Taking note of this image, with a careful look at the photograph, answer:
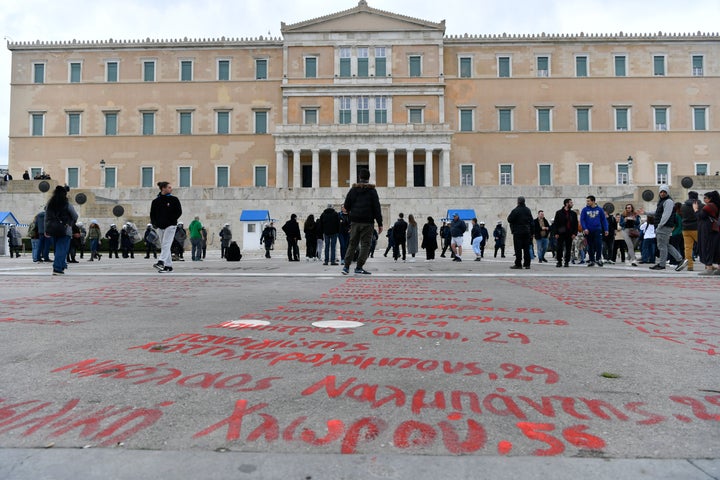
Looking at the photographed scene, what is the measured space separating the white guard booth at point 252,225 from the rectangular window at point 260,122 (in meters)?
17.4

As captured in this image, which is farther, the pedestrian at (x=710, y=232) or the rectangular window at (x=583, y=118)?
the rectangular window at (x=583, y=118)

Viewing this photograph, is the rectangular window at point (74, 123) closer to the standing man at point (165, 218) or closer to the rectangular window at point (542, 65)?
the rectangular window at point (542, 65)

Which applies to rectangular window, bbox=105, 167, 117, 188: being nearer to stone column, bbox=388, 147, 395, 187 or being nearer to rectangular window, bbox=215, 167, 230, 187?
rectangular window, bbox=215, 167, 230, 187

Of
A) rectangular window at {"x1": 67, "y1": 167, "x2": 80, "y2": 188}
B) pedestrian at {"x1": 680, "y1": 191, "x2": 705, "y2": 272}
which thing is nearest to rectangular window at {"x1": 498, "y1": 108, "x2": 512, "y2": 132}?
pedestrian at {"x1": 680, "y1": 191, "x2": 705, "y2": 272}

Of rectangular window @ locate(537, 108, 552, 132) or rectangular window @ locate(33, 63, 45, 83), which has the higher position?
rectangular window @ locate(33, 63, 45, 83)

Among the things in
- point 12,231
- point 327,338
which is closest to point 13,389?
point 327,338

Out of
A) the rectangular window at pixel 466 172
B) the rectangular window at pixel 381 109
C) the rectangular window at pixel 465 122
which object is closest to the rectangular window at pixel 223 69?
the rectangular window at pixel 381 109

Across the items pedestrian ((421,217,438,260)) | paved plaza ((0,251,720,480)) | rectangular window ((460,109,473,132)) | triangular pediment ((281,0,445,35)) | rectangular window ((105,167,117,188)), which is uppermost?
triangular pediment ((281,0,445,35))

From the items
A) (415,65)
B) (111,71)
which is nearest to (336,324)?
(415,65)

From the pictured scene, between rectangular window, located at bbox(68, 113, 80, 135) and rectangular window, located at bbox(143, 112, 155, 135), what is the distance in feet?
19.2

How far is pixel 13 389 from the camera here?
2.57 m

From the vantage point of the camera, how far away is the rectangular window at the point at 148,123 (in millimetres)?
47978

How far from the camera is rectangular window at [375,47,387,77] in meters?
47.0

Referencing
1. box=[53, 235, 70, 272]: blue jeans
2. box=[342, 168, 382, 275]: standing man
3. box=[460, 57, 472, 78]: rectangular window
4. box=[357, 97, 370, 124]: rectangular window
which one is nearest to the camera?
box=[342, 168, 382, 275]: standing man
